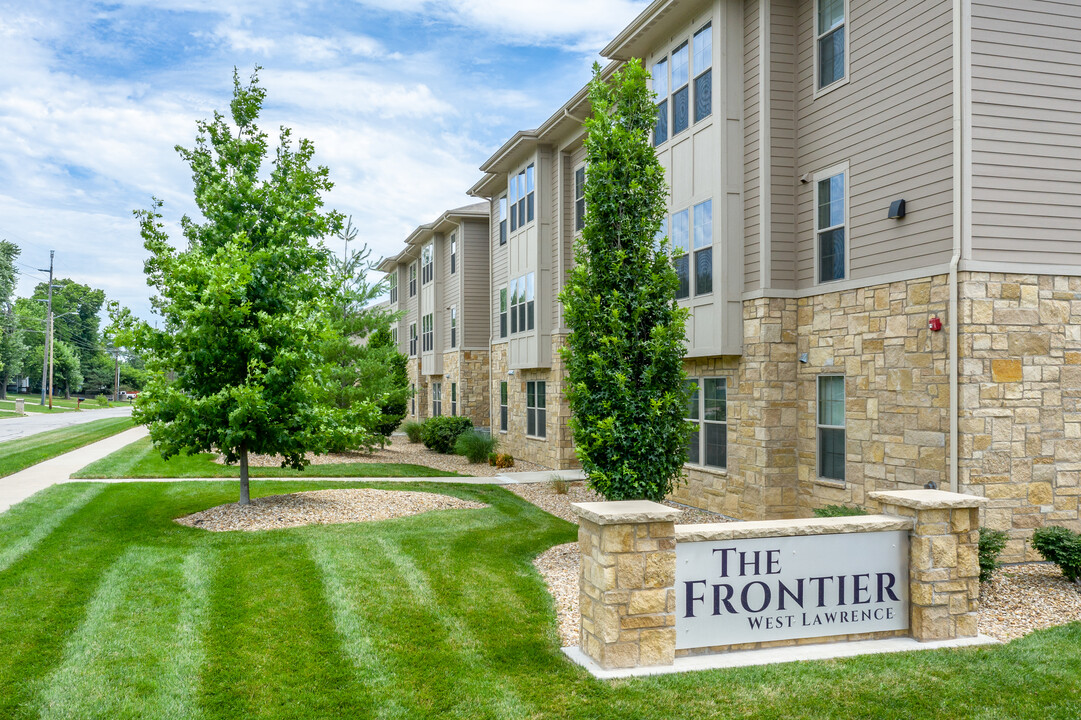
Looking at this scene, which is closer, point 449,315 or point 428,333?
point 449,315

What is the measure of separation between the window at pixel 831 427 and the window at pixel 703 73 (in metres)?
4.65

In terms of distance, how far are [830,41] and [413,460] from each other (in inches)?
585

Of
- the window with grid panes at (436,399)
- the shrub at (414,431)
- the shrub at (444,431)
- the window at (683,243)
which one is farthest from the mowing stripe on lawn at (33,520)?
the window with grid panes at (436,399)

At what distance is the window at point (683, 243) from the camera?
12.4m

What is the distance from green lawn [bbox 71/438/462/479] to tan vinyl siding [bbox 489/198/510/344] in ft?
18.9

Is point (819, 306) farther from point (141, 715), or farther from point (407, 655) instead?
point (141, 715)

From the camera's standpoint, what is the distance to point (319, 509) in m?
11.5

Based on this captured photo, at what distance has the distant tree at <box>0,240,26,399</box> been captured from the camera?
178 ft

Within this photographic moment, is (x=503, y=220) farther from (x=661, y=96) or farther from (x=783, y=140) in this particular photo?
(x=783, y=140)

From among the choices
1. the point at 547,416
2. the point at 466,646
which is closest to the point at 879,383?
the point at 466,646

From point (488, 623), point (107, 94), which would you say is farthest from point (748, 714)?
point (107, 94)

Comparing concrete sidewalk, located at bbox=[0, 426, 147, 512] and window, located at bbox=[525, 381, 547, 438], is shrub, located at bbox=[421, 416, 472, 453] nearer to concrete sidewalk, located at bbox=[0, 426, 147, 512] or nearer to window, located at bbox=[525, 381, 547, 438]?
window, located at bbox=[525, 381, 547, 438]

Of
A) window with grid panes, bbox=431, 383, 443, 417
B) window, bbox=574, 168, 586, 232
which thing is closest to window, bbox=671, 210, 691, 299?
window, bbox=574, 168, 586, 232

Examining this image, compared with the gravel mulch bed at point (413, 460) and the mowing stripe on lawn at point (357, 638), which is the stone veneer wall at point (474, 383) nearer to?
the gravel mulch bed at point (413, 460)
